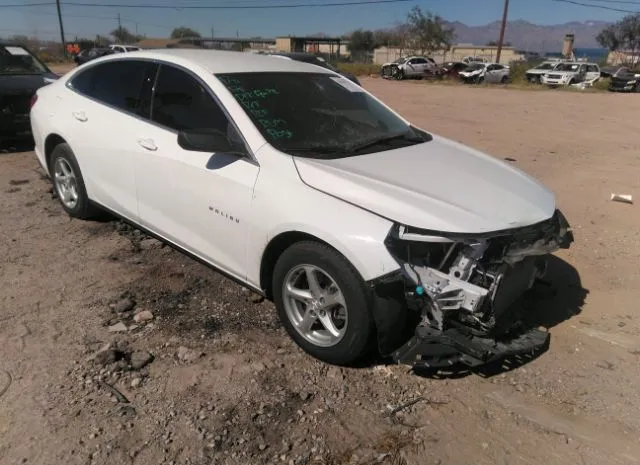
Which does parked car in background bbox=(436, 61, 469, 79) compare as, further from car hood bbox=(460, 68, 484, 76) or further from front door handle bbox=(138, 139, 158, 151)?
front door handle bbox=(138, 139, 158, 151)

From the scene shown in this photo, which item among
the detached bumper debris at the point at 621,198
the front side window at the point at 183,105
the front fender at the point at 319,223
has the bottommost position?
the detached bumper debris at the point at 621,198

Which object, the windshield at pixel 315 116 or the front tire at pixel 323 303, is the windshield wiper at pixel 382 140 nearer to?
the windshield at pixel 315 116

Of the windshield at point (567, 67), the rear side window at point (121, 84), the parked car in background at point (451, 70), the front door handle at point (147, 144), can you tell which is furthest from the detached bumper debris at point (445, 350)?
the parked car in background at point (451, 70)

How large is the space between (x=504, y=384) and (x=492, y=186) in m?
1.18

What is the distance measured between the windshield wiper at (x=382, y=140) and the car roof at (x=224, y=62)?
887mm

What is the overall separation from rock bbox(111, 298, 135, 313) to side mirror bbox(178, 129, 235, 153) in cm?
120

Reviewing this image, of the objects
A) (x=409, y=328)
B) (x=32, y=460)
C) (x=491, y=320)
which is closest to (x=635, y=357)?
(x=491, y=320)

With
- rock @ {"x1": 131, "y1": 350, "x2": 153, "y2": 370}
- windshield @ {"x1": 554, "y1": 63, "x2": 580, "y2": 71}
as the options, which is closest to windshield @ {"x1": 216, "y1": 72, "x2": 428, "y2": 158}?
rock @ {"x1": 131, "y1": 350, "x2": 153, "y2": 370}

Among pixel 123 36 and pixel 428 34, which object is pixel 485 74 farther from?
pixel 123 36

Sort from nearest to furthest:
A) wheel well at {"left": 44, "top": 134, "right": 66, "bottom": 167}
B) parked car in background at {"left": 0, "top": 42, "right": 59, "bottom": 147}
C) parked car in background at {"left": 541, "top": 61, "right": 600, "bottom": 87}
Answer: wheel well at {"left": 44, "top": 134, "right": 66, "bottom": 167}
parked car in background at {"left": 0, "top": 42, "right": 59, "bottom": 147}
parked car in background at {"left": 541, "top": 61, "right": 600, "bottom": 87}

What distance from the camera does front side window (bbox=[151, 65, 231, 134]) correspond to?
3557 mm

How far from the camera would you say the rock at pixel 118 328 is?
342cm

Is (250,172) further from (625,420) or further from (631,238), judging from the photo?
(631,238)

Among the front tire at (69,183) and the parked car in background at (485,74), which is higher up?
the front tire at (69,183)
